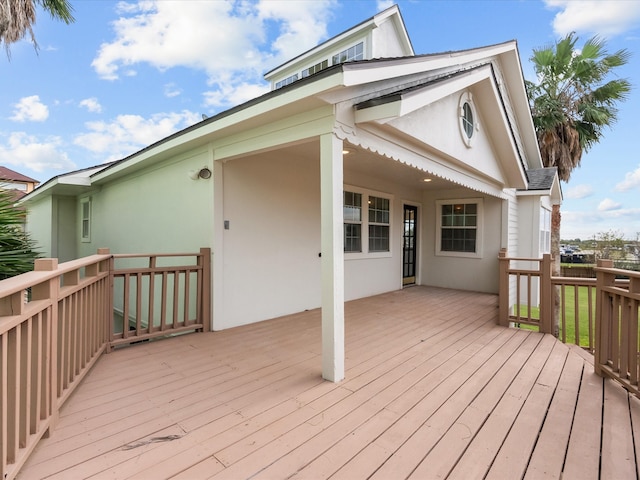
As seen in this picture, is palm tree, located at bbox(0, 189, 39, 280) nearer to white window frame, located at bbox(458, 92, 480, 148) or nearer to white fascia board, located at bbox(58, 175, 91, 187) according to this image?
white fascia board, located at bbox(58, 175, 91, 187)

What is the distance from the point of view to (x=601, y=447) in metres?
1.94

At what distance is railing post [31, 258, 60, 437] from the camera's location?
186cm

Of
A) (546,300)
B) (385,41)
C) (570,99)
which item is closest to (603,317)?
(546,300)

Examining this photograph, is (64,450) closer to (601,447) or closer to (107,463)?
(107,463)

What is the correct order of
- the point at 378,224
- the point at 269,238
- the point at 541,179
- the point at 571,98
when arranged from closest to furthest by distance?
the point at 269,238 → the point at 378,224 → the point at 541,179 → the point at 571,98

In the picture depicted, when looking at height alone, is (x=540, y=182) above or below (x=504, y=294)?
above

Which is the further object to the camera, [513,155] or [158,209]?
[513,155]

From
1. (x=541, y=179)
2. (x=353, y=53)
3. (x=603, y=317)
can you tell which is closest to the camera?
(x=603, y=317)

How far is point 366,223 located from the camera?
664 cm

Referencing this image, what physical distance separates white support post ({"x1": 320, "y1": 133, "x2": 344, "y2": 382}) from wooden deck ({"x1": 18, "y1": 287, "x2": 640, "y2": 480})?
0.24m

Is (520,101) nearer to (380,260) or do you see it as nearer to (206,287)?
(380,260)

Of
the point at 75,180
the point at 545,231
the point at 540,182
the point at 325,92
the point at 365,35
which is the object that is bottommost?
the point at 545,231

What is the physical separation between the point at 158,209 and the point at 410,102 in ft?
15.4

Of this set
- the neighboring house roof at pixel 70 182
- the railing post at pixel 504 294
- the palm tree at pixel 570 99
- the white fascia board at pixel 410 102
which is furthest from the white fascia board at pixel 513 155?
the neighboring house roof at pixel 70 182
